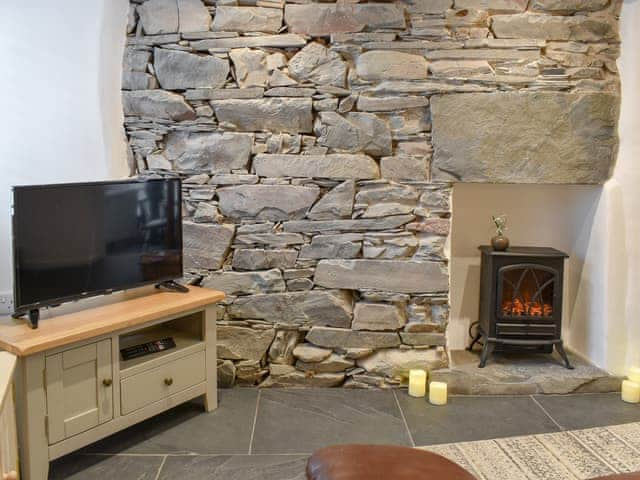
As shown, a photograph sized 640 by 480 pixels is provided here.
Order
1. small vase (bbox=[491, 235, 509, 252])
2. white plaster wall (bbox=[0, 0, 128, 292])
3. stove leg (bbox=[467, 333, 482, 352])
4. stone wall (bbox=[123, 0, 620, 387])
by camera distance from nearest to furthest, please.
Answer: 1. white plaster wall (bbox=[0, 0, 128, 292])
2. stone wall (bbox=[123, 0, 620, 387])
3. small vase (bbox=[491, 235, 509, 252])
4. stove leg (bbox=[467, 333, 482, 352])

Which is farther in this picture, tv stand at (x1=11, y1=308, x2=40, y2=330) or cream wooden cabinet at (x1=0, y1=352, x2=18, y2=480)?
tv stand at (x1=11, y1=308, x2=40, y2=330)

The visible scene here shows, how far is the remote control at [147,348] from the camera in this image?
118 inches

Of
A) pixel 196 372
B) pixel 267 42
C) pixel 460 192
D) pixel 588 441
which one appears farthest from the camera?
pixel 460 192

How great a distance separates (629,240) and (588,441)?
117cm

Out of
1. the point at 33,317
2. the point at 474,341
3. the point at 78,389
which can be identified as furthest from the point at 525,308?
the point at 33,317

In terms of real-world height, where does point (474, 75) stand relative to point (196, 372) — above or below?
above

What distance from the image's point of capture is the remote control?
9.85 ft

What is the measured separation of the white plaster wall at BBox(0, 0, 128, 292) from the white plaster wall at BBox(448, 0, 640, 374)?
212cm

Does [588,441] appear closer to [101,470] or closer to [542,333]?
[542,333]

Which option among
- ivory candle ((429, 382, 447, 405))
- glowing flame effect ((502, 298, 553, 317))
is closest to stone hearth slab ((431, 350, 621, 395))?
ivory candle ((429, 382, 447, 405))

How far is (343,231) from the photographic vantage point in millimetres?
3574

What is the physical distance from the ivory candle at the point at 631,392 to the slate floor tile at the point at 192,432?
1.98 m

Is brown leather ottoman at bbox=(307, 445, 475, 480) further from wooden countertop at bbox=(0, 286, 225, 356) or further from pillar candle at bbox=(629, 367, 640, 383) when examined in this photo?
pillar candle at bbox=(629, 367, 640, 383)

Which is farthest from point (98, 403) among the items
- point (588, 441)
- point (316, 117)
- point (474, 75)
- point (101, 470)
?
point (474, 75)
